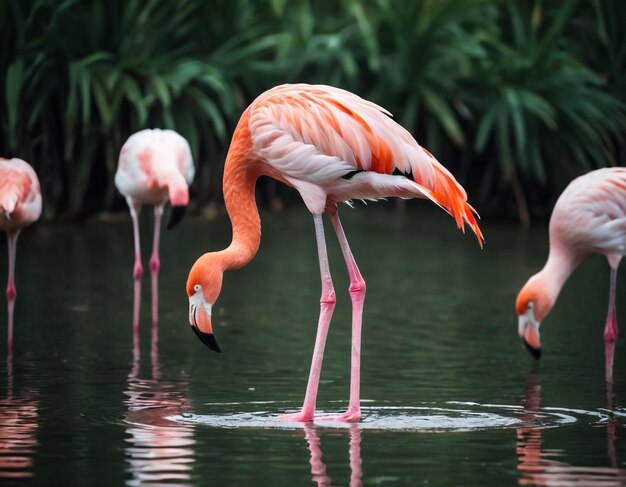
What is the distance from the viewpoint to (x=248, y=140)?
239 inches

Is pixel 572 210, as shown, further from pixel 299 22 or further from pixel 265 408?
pixel 299 22

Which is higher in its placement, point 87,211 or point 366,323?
point 87,211

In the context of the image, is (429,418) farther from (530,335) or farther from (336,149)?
(530,335)

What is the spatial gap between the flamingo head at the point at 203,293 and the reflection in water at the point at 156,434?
15.6 inches

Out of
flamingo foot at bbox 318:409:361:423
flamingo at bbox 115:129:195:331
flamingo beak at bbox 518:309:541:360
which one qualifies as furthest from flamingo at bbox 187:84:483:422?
flamingo at bbox 115:129:195:331

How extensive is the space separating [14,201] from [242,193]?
7.72 feet

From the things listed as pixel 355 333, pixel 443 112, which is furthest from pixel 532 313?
pixel 443 112

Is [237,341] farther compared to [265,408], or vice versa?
[237,341]

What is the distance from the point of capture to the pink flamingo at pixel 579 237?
7.67 m

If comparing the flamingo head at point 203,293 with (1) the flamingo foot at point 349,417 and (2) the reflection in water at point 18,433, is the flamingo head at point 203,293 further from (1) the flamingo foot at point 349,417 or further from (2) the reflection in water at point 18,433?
(2) the reflection in water at point 18,433

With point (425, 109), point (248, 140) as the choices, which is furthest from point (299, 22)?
point (248, 140)

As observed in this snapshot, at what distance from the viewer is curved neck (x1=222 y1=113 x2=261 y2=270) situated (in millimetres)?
6039

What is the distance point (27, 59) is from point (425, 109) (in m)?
4.97

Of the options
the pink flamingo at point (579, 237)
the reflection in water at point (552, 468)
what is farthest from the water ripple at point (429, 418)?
the pink flamingo at point (579, 237)
